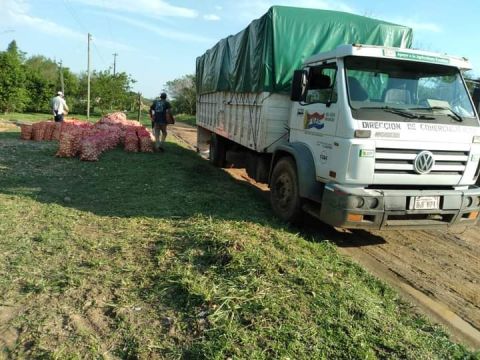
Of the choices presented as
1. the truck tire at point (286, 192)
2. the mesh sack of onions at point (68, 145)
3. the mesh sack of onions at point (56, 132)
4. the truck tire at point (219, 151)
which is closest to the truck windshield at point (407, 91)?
the truck tire at point (286, 192)

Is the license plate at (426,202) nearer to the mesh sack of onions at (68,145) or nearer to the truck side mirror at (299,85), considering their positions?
the truck side mirror at (299,85)

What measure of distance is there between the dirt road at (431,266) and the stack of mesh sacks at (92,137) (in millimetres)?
7699

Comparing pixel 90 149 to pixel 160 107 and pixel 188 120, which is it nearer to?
pixel 160 107

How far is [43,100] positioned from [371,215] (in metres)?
39.9

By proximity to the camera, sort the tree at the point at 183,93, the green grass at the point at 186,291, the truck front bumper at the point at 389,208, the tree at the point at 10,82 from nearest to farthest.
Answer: the green grass at the point at 186,291 < the truck front bumper at the point at 389,208 < the tree at the point at 10,82 < the tree at the point at 183,93

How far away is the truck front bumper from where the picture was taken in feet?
15.4

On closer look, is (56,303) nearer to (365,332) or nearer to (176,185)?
(365,332)

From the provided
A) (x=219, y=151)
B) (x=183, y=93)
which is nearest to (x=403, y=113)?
(x=219, y=151)

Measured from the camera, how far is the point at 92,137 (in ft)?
39.5

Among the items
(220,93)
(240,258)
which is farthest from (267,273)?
(220,93)

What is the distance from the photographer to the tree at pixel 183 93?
49.1 meters

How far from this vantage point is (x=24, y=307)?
3445 millimetres

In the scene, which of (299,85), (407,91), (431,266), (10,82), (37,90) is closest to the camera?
(431,266)

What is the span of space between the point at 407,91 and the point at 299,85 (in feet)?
4.64
